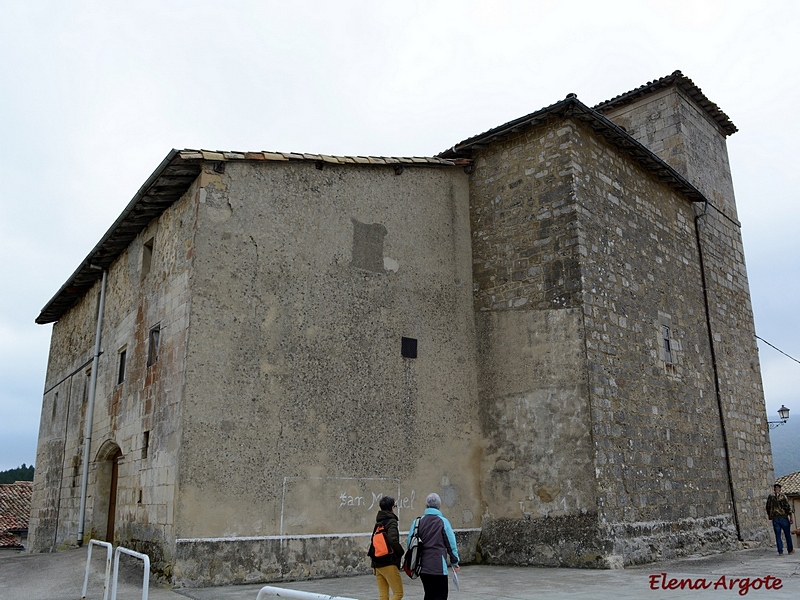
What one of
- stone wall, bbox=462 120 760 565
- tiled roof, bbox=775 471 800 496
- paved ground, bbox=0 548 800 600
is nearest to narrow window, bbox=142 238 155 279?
paved ground, bbox=0 548 800 600

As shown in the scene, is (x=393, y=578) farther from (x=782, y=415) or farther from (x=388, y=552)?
(x=782, y=415)

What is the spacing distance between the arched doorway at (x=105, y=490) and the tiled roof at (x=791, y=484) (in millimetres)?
26076

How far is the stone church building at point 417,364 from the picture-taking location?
9250 millimetres

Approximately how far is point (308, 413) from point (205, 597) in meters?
2.81

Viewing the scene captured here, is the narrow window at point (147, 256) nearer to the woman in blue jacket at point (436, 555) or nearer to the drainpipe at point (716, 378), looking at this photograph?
the woman in blue jacket at point (436, 555)

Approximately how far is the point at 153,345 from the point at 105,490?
371cm

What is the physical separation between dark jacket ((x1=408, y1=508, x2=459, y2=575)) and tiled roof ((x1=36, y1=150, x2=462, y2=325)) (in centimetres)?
622

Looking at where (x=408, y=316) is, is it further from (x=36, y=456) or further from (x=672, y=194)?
(x=36, y=456)

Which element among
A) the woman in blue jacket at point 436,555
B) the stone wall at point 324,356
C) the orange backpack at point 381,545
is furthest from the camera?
the stone wall at point 324,356

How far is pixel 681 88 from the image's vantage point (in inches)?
579

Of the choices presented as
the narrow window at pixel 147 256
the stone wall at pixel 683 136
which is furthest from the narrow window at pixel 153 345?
the stone wall at pixel 683 136

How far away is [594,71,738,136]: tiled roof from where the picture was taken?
14469 mm

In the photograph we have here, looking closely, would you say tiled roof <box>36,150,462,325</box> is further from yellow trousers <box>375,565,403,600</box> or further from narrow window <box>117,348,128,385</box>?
yellow trousers <box>375,565,403,600</box>

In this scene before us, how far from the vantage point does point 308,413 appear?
9.70m
